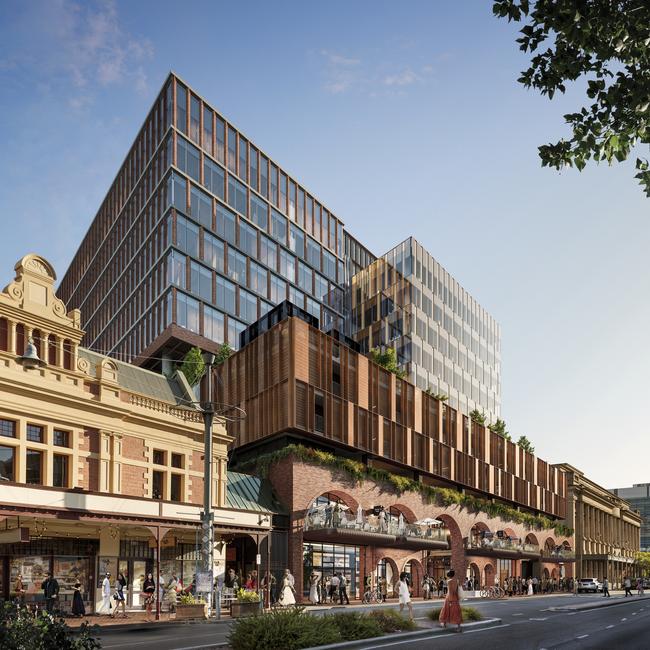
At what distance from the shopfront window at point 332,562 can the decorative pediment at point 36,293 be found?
21.1 m

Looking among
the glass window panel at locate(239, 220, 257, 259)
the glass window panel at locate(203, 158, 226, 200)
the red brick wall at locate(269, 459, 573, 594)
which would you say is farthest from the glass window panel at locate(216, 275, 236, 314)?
the red brick wall at locate(269, 459, 573, 594)

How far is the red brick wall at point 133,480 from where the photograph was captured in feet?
130

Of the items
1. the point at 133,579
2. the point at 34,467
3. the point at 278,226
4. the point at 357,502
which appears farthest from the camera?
the point at 278,226

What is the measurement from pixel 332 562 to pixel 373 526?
3.55m

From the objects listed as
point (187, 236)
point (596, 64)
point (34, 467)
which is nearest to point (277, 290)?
point (187, 236)

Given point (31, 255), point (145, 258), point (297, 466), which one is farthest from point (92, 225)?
point (31, 255)

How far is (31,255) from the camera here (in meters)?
37.4

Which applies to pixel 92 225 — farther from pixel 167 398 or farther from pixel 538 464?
pixel 167 398

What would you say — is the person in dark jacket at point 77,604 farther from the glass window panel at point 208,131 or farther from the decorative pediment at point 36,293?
the glass window panel at point 208,131

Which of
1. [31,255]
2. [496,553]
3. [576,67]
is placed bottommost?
[496,553]

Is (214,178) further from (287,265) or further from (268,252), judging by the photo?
(287,265)

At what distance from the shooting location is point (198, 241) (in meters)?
82.5

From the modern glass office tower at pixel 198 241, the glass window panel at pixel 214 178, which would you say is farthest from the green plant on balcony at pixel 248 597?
the glass window panel at pixel 214 178

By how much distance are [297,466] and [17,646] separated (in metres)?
41.4
